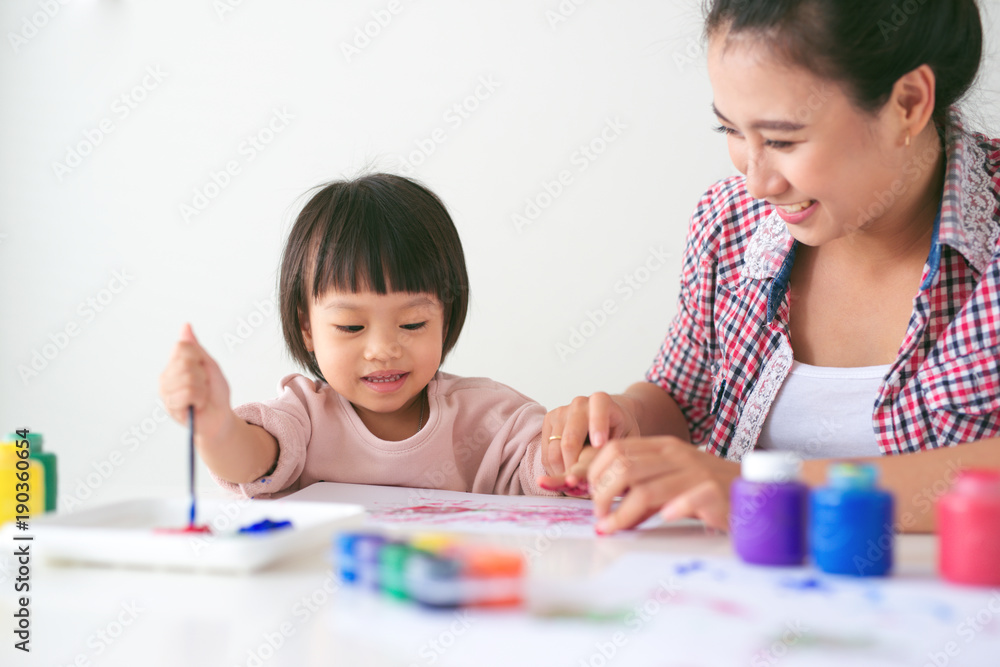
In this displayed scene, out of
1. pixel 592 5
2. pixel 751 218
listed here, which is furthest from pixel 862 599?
pixel 592 5

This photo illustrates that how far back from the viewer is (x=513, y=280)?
2.46m

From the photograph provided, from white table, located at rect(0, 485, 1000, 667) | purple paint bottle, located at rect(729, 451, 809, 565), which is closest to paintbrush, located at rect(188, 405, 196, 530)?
white table, located at rect(0, 485, 1000, 667)

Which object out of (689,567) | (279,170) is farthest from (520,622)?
(279,170)

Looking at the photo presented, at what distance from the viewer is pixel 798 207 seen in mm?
1153

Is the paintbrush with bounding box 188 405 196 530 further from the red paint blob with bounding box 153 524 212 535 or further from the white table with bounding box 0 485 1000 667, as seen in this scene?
the white table with bounding box 0 485 1000 667

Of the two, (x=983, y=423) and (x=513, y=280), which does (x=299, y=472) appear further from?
(x=513, y=280)

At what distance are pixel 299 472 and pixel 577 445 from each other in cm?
42

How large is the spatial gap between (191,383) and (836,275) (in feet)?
2.98

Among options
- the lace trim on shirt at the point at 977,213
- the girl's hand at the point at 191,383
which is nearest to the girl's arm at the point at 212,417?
the girl's hand at the point at 191,383

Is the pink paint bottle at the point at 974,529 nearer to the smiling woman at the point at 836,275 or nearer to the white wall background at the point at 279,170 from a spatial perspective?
the smiling woman at the point at 836,275

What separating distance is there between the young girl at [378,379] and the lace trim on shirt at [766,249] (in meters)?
0.39

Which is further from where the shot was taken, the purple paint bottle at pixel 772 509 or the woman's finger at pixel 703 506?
the woman's finger at pixel 703 506

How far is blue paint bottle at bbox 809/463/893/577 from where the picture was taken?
735 mm

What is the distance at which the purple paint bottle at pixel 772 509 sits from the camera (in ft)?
2.56
